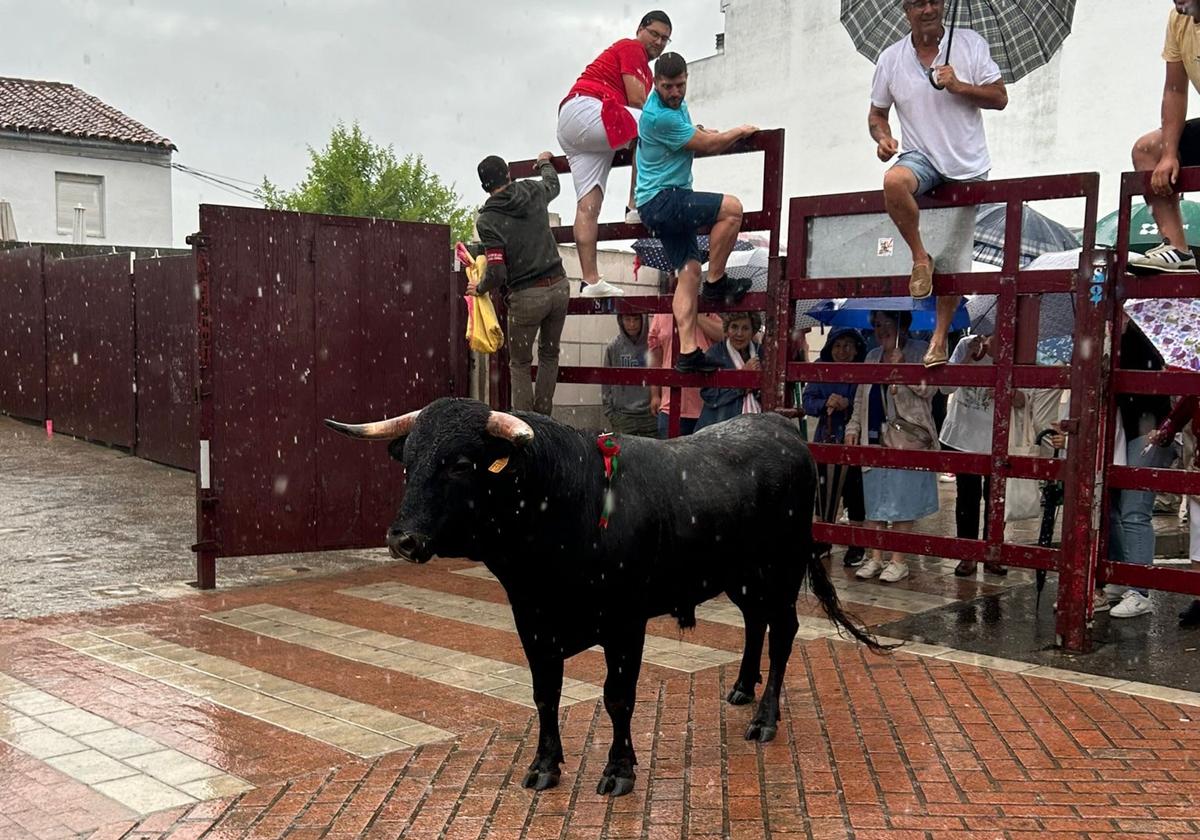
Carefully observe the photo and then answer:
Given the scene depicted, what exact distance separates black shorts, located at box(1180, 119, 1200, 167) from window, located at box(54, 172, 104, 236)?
123 ft

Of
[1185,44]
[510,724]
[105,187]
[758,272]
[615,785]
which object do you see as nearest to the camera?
[615,785]

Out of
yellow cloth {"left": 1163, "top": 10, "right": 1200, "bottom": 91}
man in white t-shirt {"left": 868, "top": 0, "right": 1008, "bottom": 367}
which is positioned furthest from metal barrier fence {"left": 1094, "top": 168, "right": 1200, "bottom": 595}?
man in white t-shirt {"left": 868, "top": 0, "right": 1008, "bottom": 367}

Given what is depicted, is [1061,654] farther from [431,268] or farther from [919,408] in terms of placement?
[431,268]

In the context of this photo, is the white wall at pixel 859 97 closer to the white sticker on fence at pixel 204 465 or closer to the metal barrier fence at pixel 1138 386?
the metal barrier fence at pixel 1138 386

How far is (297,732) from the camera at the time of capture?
16.0 feet

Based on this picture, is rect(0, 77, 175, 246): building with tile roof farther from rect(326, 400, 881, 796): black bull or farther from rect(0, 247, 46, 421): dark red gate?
rect(326, 400, 881, 796): black bull

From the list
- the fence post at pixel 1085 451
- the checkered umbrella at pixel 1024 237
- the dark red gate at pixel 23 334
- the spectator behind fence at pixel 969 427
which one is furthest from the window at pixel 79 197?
the fence post at pixel 1085 451

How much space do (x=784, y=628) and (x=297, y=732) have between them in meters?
2.15

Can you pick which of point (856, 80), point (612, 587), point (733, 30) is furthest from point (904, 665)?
point (733, 30)

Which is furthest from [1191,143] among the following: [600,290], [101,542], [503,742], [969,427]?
[101,542]

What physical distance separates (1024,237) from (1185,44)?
4087mm

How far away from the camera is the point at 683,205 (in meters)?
7.29

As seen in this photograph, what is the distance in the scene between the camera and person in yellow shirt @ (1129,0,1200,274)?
5918 millimetres

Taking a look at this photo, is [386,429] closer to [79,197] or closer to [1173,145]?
[1173,145]
